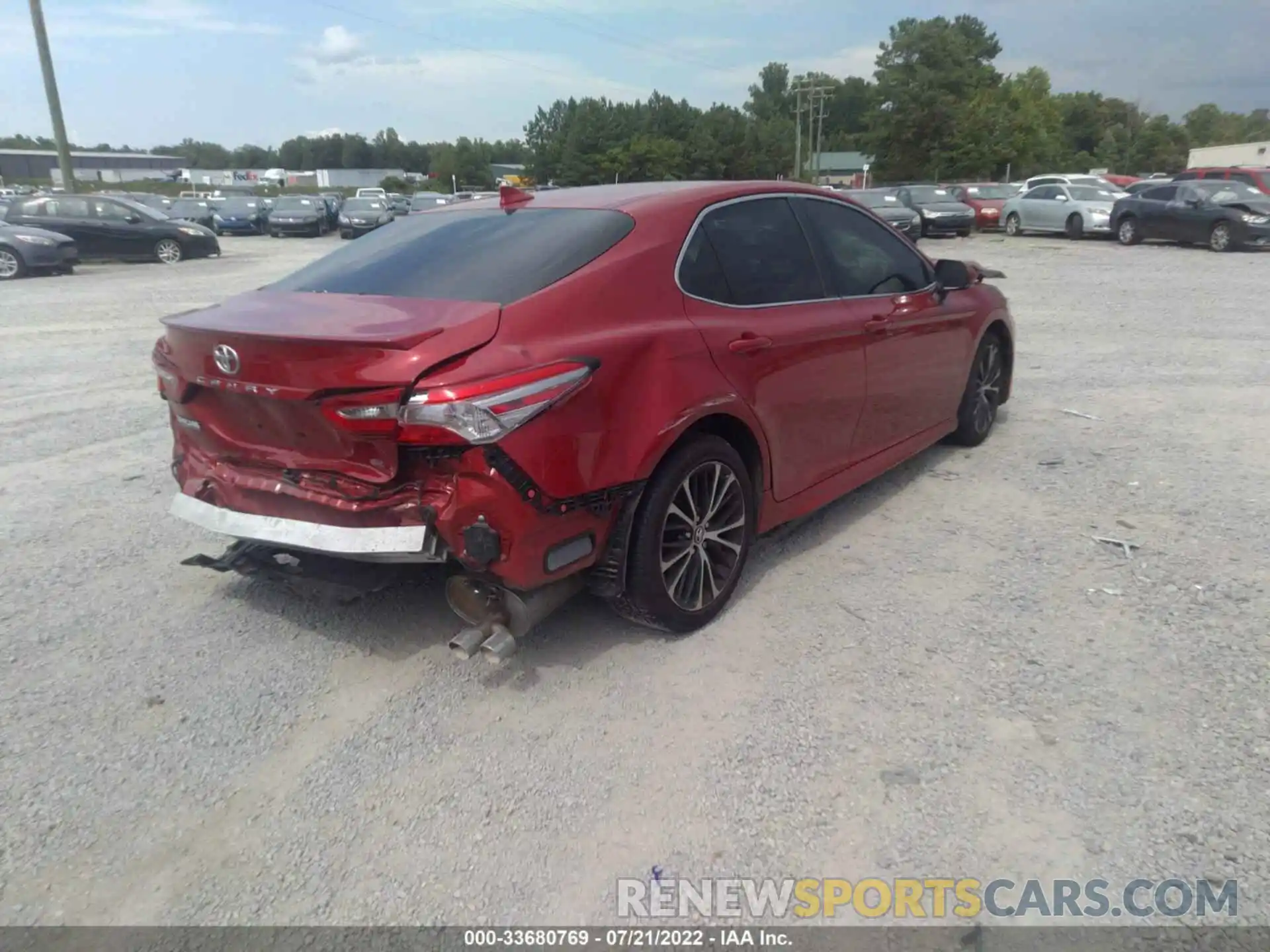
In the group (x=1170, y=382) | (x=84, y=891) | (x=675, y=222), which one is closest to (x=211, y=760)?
(x=84, y=891)

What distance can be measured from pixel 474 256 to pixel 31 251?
62.0 feet

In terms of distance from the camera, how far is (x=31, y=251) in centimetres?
1831

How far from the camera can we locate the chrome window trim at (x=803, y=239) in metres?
3.65

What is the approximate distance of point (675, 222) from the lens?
370cm

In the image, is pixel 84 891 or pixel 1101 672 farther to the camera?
pixel 1101 672

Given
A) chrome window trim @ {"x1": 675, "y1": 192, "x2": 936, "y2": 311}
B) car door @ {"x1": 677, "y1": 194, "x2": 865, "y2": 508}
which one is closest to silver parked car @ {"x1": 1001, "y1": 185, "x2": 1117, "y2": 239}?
chrome window trim @ {"x1": 675, "y1": 192, "x2": 936, "y2": 311}

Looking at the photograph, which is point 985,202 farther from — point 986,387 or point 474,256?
point 474,256

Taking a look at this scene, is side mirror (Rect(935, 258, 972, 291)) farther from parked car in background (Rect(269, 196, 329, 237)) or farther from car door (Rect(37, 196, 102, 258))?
parked car in background (Rect(269, 196, 329, 237))

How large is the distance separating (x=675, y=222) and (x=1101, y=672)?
7.67ft

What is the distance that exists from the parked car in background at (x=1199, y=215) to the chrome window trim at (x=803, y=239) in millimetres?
18345

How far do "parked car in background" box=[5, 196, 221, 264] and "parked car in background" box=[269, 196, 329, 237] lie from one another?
10.5m

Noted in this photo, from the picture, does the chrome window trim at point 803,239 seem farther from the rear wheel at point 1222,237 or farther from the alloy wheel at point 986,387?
the rear wheel at point 1222,237

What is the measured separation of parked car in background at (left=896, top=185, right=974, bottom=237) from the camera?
84.2 feet

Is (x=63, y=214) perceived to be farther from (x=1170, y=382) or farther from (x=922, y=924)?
(x=922, y=924)
